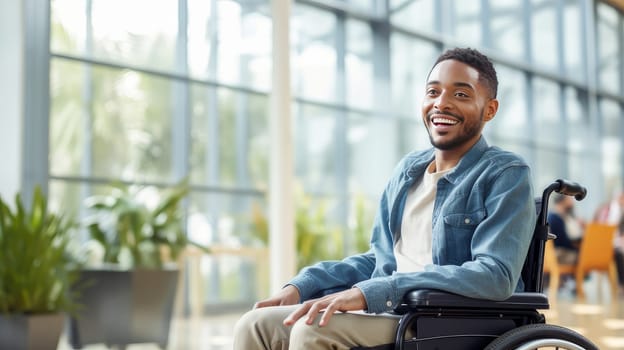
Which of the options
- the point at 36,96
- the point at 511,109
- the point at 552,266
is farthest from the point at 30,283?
the point at 511,109

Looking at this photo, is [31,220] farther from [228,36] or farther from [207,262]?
[228,36]

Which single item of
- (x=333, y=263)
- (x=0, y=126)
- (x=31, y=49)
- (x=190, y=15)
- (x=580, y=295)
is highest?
(x=190, y=15)

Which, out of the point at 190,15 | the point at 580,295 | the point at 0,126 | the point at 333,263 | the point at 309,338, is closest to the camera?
the point at 309,338

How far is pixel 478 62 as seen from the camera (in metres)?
1.61

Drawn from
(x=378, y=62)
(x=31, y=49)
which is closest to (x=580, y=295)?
(x=378, y=62)

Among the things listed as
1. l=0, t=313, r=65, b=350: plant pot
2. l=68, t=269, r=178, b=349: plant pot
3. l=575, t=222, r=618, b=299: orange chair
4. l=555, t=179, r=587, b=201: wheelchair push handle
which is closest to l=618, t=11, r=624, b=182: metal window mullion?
l=575, t=222, r=618, b=299: orange chair

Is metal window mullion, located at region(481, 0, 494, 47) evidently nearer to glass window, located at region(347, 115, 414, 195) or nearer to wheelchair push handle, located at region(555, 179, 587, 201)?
glass window, located at region(347, 115, 414, 195)

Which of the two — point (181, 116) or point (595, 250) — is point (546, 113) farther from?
point (181, 116)

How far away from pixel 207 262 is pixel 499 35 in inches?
186

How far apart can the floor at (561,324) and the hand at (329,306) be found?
2565 mm

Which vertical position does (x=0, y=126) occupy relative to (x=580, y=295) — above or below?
→ above

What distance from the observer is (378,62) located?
24.3 ft

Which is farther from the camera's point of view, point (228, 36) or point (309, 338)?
point (228, 36)

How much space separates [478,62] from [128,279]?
279cm
